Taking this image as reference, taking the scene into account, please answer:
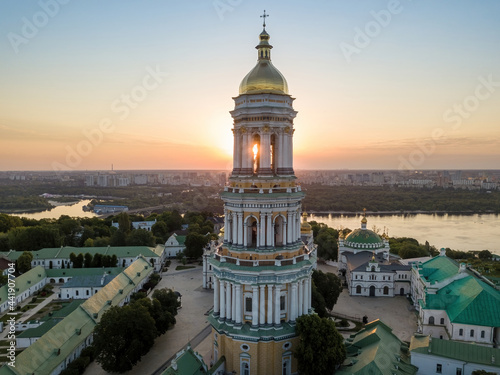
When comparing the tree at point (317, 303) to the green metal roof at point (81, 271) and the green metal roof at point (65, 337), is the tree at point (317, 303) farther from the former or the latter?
the green metal roof at point (81, 271)

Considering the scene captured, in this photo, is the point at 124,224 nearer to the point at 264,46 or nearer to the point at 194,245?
the point at 194,245

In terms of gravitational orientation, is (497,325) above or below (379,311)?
above

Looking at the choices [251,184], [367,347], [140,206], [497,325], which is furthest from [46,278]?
[140,206]

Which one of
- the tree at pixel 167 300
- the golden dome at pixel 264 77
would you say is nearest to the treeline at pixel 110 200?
the tree at pixel 167 300

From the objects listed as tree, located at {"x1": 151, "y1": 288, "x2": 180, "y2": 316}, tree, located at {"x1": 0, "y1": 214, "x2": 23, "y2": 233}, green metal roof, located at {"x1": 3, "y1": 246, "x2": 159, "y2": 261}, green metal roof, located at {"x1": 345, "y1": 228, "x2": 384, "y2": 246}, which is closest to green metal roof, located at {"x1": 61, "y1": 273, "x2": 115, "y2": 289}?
green metal roof, located at {"x1": 3, "y1": 246, "x2": 159, "y2": 261}

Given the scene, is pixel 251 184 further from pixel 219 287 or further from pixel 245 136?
pixel 219 287

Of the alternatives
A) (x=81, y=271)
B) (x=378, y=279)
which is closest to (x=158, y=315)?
(x=81, y=271)
